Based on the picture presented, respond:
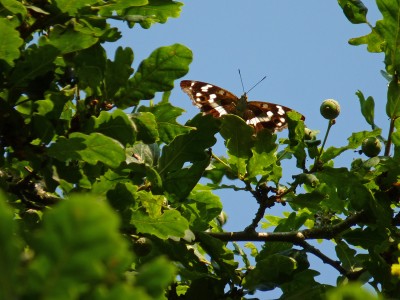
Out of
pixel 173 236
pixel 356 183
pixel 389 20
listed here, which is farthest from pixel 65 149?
pixel 389 20

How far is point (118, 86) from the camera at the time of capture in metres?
2.41

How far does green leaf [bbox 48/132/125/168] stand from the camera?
7.02 ft

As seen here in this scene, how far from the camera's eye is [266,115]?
329 centimetres

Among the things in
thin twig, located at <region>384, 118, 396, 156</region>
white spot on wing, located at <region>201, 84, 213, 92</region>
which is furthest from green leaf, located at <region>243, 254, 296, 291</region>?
white spot on wing, located at <region>201, 84, 213, 92</region>

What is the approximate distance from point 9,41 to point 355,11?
1464mm

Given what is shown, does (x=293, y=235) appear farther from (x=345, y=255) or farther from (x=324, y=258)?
(x=345, y=255)

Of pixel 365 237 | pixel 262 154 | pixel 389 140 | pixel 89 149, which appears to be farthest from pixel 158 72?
pixel 365 237

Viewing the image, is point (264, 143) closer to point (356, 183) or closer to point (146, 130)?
point (356, 183)

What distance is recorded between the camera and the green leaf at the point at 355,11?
9.85 feet

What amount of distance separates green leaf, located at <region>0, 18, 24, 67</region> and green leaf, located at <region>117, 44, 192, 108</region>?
Answer: 1.31 ft

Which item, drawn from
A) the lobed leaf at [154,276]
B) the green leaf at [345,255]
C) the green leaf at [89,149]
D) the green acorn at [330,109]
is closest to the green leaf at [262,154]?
the green acorn at [330,109]

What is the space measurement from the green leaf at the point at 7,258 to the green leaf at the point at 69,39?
1.54m

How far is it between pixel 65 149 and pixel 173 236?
50 cm

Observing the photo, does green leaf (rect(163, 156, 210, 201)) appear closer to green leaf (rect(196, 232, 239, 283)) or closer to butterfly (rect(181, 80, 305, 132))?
green leaf (rect(196, 232, 239, 283))
